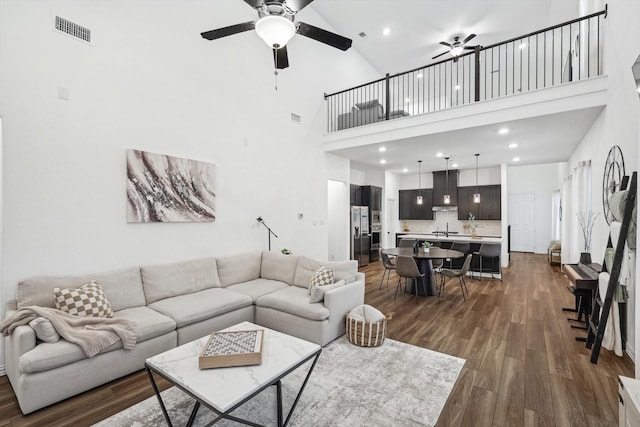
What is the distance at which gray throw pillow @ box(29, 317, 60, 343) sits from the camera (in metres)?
2.29

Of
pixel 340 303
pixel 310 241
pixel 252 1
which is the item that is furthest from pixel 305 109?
pixel 340 303

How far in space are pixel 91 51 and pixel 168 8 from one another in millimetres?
1250

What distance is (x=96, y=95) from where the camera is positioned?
3.28 metres

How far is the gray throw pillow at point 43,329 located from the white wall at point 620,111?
4356mm

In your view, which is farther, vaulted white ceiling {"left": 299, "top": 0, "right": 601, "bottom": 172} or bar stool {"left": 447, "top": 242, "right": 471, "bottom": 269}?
bar stool {"left": 447, "top": 242, "right": 471, "bottom": 269}

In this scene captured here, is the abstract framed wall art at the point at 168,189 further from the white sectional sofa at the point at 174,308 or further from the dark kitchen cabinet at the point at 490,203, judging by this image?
the dark kitchen cabinet at the point at 490,203

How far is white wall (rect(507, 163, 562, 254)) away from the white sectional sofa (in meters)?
9.84

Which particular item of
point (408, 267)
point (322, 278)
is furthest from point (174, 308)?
point (408, 267)

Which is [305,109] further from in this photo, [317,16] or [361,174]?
[361,174]

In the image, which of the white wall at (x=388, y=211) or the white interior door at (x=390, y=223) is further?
the white interior door at (x=390, y=223)

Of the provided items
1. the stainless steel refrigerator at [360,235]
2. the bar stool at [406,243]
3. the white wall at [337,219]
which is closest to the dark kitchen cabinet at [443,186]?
the stainless steel refrigerator at [360,235]

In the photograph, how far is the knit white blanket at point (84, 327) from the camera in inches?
92.4

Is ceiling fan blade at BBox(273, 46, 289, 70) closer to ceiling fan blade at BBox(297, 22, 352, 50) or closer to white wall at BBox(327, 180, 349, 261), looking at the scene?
ceiling fan blade at BBox(297, 22, 352, 50)

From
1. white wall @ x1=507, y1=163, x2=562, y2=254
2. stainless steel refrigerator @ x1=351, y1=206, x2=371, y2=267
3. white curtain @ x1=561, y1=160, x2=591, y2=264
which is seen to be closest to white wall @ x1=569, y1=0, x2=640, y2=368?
white curtain @ x1=561, y1=160, x2=591, y2=264
